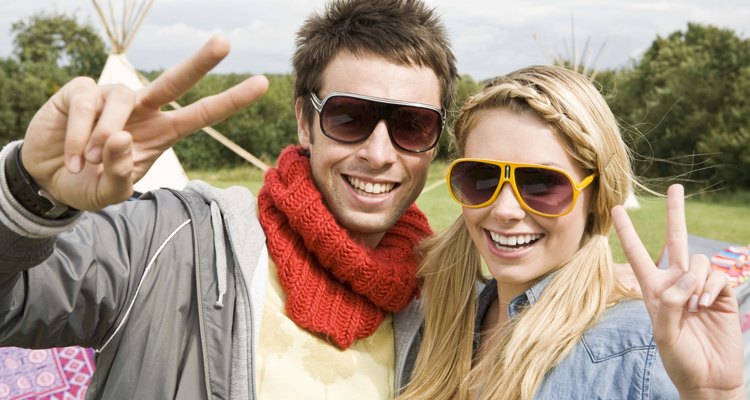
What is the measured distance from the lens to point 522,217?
194 cm

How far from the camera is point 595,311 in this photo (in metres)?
1.82

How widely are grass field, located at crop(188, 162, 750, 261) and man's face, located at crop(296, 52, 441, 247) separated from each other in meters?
5.74

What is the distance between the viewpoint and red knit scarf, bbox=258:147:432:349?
2.14 metres

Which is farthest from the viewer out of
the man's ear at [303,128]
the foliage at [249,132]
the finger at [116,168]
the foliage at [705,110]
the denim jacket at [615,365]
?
the foliage at [249,132]

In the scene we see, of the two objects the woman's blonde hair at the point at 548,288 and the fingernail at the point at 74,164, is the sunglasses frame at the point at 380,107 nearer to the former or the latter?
the woman's blonde hair at the point at 548,288

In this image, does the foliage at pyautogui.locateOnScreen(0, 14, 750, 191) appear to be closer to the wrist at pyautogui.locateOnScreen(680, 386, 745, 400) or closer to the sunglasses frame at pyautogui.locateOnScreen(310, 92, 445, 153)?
the sunglasses frame at pyautogui.locateOnScreen(310, 92, 445, 153)

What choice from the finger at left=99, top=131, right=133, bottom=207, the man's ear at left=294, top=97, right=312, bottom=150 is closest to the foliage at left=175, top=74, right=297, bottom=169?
the man's ear at left=294, top=97, right=312, bottom=150

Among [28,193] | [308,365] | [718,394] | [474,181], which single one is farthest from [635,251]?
[28,193]

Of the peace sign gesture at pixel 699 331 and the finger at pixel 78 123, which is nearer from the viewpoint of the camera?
the finger at pixel 78 123

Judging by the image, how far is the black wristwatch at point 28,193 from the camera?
134 centimetres

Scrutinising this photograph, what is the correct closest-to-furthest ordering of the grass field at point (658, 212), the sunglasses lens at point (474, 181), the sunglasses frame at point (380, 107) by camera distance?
the sunglasses lens at point (474, 181)
the sunglasses frame at point (380, 107)
the grass field at point (658, 212)

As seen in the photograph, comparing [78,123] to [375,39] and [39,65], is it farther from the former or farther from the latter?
[39,65]

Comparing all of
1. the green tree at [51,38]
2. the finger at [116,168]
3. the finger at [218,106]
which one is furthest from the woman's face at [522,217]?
the green tree at [51,38]

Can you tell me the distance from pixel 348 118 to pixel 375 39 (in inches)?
12.7
